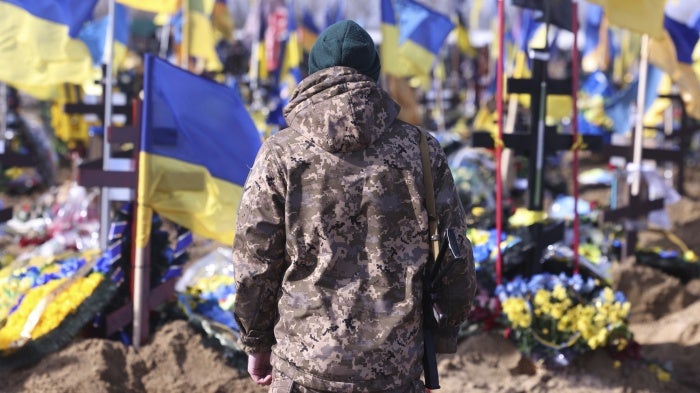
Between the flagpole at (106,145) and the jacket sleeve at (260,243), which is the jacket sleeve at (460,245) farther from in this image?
the flagpole at (106,145)

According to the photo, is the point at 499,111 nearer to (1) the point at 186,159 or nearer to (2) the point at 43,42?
(1) the point at 186,159

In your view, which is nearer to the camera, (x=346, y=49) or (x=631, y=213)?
(x=346, y=49)

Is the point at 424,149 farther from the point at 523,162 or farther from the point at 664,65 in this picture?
the point at 523,162

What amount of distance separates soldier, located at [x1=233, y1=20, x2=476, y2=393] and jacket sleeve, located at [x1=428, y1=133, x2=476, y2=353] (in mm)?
54

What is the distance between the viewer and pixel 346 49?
8.41 feet

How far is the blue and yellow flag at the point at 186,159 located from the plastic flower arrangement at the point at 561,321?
1934mm

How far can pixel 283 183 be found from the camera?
253 cm

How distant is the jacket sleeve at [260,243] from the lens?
2527mm

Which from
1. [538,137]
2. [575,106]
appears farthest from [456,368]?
[575,106]

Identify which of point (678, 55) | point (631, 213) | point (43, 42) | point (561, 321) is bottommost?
point (561, 321)

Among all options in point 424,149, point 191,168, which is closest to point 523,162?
point 191,168

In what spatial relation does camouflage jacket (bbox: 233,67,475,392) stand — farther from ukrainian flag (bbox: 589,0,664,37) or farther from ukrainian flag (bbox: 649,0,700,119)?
A: ukrainian flag (bbox: 649,0,700,119)

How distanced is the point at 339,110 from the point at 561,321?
319 centimetres

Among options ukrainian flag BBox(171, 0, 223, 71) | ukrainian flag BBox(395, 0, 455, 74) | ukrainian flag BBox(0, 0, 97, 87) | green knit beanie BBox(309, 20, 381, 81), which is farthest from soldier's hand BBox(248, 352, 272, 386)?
ukrainian flag BBox(171, 0, 223, 71)
